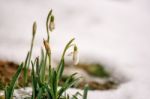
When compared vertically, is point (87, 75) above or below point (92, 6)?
below

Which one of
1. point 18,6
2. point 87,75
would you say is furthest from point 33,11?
point 87,75

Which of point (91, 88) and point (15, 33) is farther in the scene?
point (15, 33)

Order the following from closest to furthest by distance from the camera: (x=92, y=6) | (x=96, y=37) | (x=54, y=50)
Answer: (x=54, y=50), (x=96, y=37), (x=92, y=6)

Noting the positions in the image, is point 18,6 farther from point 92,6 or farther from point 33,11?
point 92,6

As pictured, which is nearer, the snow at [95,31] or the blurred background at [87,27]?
the snow at [95,31]

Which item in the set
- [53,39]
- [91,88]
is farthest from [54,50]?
[91,88]

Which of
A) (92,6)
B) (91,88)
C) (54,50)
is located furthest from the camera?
(92,6)

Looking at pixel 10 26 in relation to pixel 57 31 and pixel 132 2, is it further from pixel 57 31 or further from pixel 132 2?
pixel 132 2

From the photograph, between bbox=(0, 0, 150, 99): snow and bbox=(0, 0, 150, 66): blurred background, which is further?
bbox=(0, 0, 150, 66): blurred background
